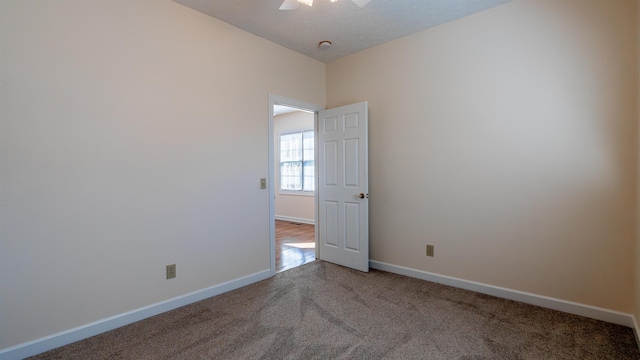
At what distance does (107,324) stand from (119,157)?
1.29 m

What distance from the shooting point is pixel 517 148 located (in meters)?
2.62

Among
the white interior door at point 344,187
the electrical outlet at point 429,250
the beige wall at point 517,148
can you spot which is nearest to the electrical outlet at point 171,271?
the white interior door at point 344,187

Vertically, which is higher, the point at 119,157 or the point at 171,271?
the point at 119,157

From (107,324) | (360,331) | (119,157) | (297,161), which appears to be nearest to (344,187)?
(360,331)

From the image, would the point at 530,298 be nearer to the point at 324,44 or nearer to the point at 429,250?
the point at 429,250

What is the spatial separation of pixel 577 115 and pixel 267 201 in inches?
117

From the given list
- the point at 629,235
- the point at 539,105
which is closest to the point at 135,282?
the point at 539,105

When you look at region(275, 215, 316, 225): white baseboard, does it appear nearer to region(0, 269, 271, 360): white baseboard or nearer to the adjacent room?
the adjacent room

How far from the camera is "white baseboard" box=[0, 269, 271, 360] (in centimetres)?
189

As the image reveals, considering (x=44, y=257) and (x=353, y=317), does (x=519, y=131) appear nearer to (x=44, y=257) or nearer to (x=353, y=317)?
(x=353, y=317)

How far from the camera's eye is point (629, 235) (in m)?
2.20

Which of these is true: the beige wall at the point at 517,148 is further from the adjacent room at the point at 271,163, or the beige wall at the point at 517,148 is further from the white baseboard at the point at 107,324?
the white baseboard at the point at 107,324

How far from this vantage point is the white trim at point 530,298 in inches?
88.8

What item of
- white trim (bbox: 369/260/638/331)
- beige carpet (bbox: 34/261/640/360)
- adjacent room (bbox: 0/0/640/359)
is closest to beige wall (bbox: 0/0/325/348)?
adjacent room (bbox: 0/0/640/359)
